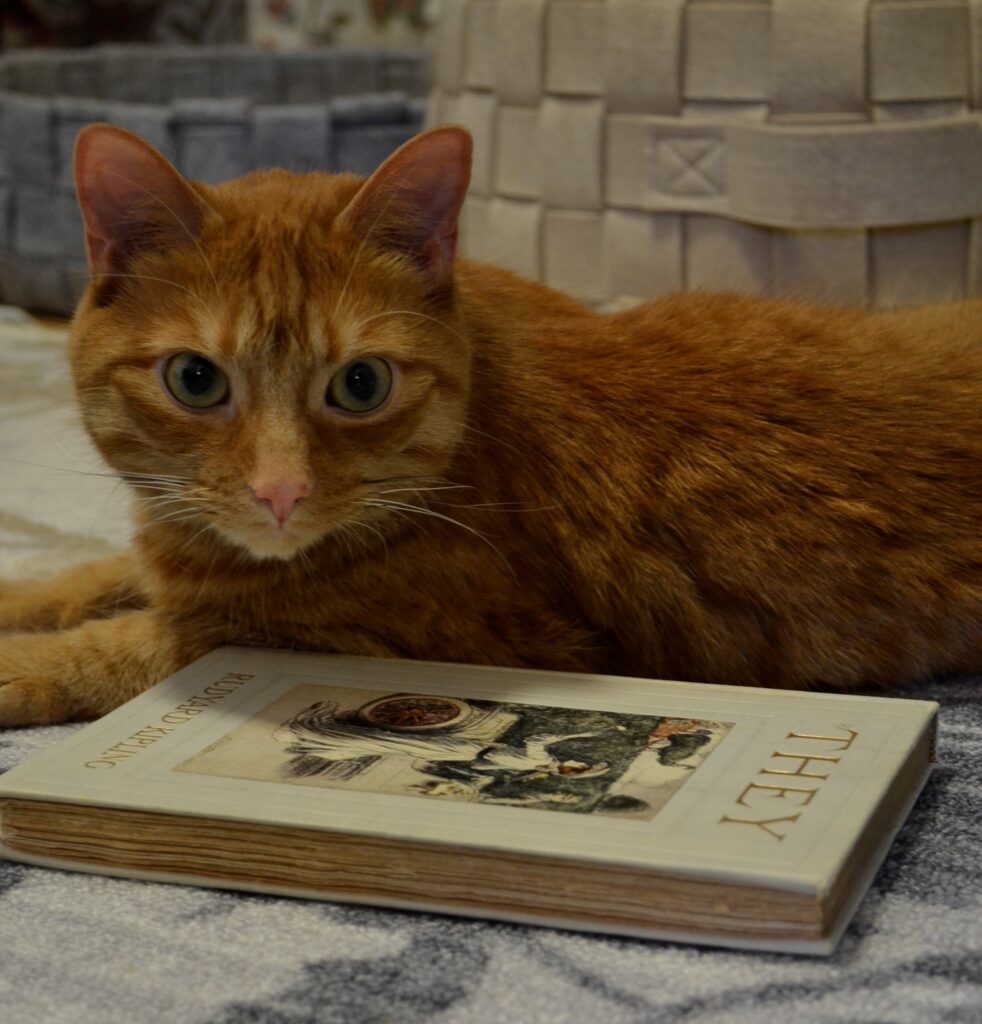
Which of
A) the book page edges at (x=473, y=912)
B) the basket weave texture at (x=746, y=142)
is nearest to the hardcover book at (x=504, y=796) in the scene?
the book page edges at (x=473, y=912)

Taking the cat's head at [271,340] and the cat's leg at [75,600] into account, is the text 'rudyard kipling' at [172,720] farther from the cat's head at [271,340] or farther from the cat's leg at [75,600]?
the cat's leg at [75,600]

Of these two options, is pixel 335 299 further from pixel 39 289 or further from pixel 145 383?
pixel 39 289

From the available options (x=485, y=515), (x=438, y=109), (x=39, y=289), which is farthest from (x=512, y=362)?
(x=39, y=289)

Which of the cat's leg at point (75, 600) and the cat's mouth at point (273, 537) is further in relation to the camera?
the cat's leg at point (75, 600)

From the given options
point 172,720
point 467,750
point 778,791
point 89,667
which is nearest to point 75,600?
point 89,667

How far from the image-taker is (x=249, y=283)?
1.11 metres

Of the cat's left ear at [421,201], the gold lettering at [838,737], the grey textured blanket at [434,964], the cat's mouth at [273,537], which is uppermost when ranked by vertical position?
the cat's left ear at [421,201]

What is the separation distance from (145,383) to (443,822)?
44cm

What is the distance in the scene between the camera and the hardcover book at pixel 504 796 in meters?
0.88

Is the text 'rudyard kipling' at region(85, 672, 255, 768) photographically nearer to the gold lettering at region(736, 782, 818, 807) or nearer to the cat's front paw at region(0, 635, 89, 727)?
the cat's front paw at region(0, 635, 89, 727)

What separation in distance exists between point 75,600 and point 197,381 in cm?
41

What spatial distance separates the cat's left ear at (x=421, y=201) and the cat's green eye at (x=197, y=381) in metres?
0.16

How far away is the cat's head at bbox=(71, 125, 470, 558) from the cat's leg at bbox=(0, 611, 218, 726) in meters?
0.13

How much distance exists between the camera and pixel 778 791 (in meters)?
0.96
